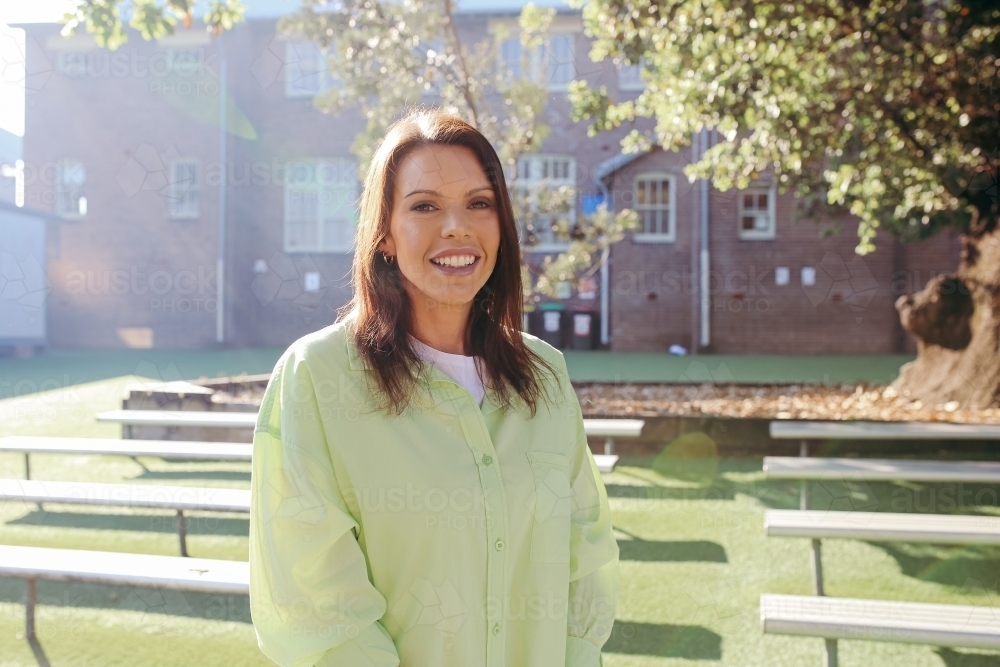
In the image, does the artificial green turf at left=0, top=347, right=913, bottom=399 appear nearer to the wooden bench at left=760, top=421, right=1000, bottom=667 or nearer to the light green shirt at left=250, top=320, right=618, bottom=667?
the wooden bench at left=760, top=421, right=1000, bottom=667

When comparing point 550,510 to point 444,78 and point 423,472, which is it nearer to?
point 423,472

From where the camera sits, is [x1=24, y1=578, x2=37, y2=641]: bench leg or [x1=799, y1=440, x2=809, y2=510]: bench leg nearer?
[x1=24, y1=578, x2=37, y2=641]: bench leg

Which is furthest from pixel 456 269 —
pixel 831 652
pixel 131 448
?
pixel 131 448

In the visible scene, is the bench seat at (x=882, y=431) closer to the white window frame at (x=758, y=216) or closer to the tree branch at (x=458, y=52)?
the tree branch at (x=458, y=52)

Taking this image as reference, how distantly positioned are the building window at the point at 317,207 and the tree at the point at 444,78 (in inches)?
410

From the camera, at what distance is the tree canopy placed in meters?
6.93

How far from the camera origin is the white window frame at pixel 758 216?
17.8 metres

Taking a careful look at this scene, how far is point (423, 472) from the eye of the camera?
1.60 metres

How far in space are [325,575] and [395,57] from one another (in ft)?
30.5

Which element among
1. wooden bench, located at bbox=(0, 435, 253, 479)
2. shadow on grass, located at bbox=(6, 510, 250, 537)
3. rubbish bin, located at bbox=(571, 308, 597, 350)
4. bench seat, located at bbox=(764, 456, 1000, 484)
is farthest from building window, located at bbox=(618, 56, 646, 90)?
shadow on grass, located at bbox=(6, 510, 250, 537)

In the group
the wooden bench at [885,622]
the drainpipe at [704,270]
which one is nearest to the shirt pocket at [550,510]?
the wooden bench at [885,622]

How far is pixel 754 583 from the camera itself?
4230 mm

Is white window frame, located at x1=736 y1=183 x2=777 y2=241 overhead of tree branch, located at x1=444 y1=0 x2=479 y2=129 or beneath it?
beneath

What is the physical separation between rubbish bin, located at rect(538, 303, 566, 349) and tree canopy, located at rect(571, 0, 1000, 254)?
10.3 meters
